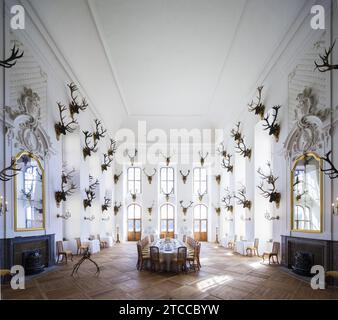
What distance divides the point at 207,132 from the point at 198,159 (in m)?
2.15

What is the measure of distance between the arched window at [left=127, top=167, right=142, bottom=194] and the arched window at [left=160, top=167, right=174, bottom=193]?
1.70 metres

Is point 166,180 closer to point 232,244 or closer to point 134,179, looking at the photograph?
point 134,179

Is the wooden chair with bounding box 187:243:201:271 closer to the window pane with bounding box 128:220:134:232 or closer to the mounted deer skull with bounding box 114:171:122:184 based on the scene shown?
the window pane with bounding box 128:220:134:232

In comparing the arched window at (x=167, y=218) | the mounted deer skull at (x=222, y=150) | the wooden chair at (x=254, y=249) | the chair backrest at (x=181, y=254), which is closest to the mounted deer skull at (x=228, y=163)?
the mounted deer skull at (x=222, y=150)

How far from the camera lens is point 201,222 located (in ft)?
55.3

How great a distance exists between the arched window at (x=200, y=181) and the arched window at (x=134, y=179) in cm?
426

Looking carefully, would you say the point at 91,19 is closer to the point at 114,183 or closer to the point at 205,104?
the point at 205,104

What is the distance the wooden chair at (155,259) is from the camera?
770 centimetres

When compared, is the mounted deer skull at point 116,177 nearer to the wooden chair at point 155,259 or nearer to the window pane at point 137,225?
the window pane at point 137,225

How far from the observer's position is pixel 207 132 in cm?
1662

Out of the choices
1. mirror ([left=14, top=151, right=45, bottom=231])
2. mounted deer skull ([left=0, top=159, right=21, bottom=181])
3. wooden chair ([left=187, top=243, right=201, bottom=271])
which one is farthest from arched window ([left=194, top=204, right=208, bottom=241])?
mounted deer skull ([left=0, top=159, right=21, bottom=181])

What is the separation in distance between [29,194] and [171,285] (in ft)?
16.9

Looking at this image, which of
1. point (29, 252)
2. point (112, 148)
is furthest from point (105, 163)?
point (29, 252)

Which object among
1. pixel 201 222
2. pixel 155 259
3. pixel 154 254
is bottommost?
pixel 201 222
